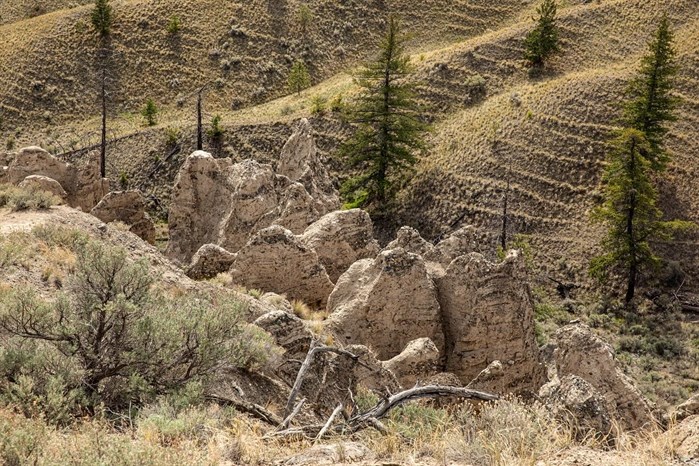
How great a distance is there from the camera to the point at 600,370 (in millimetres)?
16344

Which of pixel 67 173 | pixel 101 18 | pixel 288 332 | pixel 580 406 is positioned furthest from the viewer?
pixel 101 18

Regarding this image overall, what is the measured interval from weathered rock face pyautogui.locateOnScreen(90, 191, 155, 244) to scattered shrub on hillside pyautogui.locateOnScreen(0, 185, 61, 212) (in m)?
6.67

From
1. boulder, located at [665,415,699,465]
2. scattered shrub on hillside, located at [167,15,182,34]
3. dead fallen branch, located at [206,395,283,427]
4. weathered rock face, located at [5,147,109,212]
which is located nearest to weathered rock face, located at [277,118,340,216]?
weathered rock face, located at [5,147,109,212]

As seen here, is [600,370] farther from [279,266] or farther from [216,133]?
[216,133]

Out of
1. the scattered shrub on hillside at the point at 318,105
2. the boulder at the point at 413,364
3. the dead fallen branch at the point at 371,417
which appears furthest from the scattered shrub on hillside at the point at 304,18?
the dead fallen branch at the point at 371,417

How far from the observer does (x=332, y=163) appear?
52.9 m

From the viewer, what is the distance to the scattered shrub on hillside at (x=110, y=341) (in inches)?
397

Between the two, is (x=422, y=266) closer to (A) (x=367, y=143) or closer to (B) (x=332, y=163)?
(A) (x=367, y=143)

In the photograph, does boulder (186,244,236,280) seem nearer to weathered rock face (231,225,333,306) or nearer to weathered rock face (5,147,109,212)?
weathered rock face (231,225,333,306)

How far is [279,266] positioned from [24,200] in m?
7.88

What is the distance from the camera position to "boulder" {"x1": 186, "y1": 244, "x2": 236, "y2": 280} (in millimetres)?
24391

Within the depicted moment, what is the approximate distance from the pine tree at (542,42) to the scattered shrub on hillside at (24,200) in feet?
135

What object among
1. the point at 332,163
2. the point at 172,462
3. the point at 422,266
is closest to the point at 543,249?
the point at 332,163

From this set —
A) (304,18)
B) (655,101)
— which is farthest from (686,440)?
(304,18)
